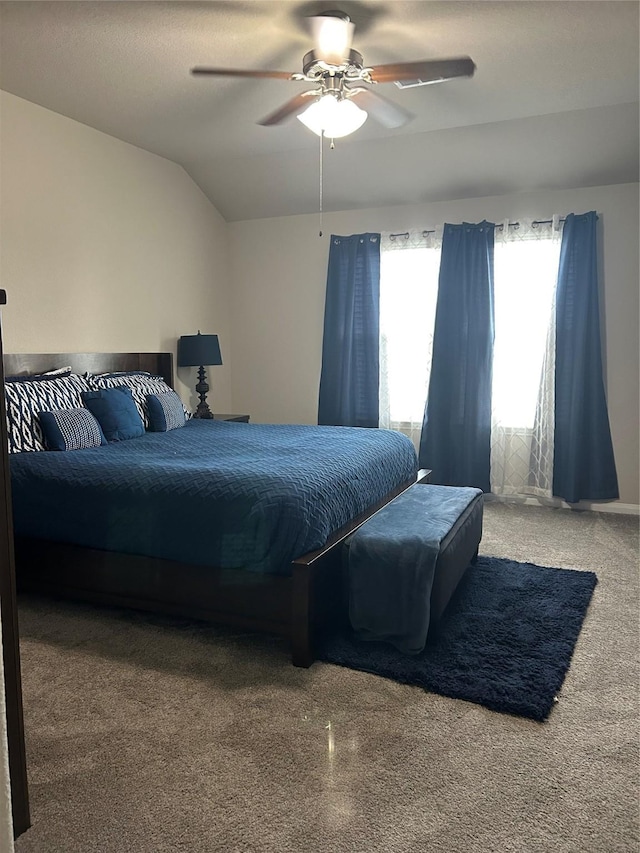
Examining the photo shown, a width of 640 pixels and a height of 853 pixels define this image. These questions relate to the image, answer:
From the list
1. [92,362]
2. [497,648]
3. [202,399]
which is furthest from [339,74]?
[202,399]

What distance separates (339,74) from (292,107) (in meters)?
0.30

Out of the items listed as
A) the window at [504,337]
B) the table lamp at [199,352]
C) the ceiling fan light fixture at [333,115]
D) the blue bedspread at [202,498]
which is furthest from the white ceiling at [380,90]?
the blue bedspread at [202,498]

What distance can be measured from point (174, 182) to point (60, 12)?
2.42 meters

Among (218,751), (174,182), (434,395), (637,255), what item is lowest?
(218,751)

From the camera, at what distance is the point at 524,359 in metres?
5.08

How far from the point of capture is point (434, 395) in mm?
5273

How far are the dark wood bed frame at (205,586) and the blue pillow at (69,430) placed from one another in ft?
2.15

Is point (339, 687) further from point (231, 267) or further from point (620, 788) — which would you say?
point (231, 267)

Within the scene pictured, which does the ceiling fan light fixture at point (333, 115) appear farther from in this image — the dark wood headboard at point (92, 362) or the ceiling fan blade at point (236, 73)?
the dark wood headboard at point (92, 362)

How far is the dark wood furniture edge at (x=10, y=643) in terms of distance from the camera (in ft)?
5.10

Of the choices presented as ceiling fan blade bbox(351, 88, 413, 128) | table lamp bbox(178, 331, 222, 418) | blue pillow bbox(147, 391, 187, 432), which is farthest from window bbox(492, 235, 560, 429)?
blue pillow bbox(147, 391, 187, 432)

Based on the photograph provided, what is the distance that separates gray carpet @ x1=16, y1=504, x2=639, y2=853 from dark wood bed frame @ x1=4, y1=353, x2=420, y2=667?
0.13 m

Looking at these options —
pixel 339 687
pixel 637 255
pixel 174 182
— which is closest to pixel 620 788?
pixel 339 687

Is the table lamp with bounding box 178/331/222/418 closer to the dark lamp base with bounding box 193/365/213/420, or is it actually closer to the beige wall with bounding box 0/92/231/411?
the dark lamp base with bounding box 193/365/213/420
